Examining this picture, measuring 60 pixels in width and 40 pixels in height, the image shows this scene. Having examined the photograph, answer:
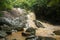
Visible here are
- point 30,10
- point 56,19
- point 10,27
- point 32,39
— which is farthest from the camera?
point 30,10

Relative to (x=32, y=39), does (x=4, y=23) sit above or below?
above

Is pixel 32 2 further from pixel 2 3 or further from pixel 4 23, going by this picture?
pixel 2 3

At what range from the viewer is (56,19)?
14.9 m

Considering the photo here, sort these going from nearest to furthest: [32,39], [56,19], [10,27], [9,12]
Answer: [32,39]
[10,27]
[9,12]
[56,19]

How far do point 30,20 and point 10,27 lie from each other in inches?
129

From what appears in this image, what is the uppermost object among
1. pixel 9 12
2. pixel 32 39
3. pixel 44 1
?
pixel 44 1

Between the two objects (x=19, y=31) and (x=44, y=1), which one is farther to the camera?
(x=44, y=1)

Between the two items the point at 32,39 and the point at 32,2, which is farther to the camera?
the point at 32,2

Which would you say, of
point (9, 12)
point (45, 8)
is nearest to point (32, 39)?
point (9, 12)

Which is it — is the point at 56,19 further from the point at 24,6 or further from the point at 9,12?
the point at 9,12

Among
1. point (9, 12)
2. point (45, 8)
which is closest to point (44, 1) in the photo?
point (45, 8)

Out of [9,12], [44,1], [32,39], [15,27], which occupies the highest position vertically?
[44,1]

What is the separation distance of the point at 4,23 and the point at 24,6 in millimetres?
4993

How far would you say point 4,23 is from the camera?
1127 centimetres
